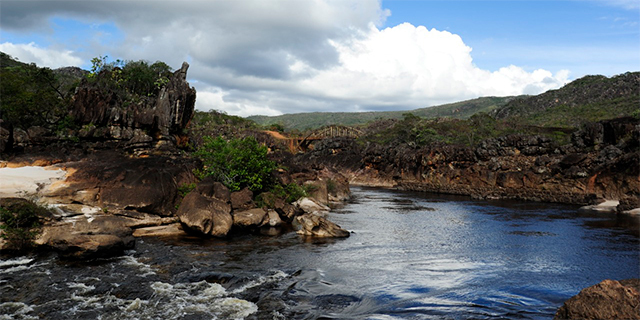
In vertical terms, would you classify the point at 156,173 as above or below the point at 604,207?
above

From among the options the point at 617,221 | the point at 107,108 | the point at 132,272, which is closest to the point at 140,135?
the point at 107,108

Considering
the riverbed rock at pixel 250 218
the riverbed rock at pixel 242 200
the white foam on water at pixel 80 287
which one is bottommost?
the white foam on water at pixel 80 287

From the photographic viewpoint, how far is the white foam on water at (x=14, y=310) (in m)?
10.5

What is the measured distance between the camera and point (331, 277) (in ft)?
50.0

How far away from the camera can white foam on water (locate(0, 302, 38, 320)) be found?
34.4ft

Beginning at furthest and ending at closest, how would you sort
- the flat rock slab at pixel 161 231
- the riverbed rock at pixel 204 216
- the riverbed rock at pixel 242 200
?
the riverbed rock at pixel 242 200, the flat rock slab at pixel 161 231, the riverbed rock at pixel 204 216

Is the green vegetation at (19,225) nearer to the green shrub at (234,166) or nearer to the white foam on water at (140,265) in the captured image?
the white foam on water at (140,265)

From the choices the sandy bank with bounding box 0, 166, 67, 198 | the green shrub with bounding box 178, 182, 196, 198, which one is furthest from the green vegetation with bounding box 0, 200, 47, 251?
the green shrub with bounding box 178, 182, 196, 198

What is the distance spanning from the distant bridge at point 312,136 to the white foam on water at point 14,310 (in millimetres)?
93323

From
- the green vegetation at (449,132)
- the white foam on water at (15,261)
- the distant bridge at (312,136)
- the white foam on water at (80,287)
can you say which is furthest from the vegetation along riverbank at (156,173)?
the distant bridge at (312,136)

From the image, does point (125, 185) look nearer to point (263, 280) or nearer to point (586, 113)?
point (263, 280)

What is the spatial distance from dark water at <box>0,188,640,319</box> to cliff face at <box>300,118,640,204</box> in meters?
18.1

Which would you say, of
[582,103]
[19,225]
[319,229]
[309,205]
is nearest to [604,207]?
[309,205]

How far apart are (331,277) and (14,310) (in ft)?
31.4
